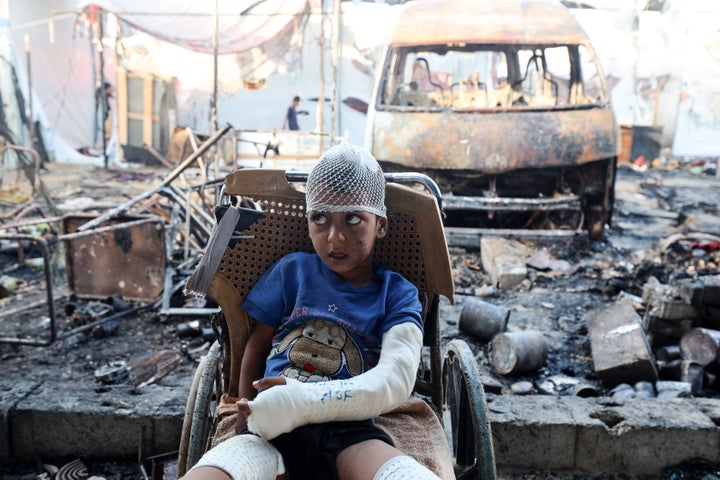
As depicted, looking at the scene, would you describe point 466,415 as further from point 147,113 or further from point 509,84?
point 147,113

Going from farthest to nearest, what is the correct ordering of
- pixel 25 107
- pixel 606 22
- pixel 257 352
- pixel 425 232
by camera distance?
pixel 606 22 → pixel 25 107 → pixel 425 232 → pixel 257 352

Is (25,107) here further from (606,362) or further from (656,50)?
(656,50)

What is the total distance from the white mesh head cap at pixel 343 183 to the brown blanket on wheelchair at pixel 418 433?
2.44ft

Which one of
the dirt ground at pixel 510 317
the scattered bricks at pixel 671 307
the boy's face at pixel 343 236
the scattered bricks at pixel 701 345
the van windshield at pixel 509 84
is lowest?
the dirt ground at pixel 510 317

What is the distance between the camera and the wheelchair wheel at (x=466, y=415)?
2.02m

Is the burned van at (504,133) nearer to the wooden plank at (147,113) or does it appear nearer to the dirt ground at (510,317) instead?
the dirt ground at (510,317)

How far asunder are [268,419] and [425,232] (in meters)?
0.92

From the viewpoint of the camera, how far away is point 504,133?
244 inches

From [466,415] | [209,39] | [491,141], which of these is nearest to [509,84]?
[491,141]

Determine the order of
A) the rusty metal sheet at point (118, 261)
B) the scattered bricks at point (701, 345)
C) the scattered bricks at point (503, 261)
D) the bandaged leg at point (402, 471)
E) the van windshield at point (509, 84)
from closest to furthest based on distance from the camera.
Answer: the bandaged leg at point (402, 471) < the scattered bricks at point (701, 345) < the rusty metal sheet at point (118, 261) < the scattered bricks at point (503, 261) < the van windshield at point (509, 84)

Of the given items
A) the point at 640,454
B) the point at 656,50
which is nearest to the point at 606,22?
the point at 656,50

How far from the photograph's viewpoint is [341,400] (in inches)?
68.9

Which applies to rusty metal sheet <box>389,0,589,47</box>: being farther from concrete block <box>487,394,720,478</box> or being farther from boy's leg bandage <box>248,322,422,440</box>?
boy's leg bandage <box>248,322,422,440</box>

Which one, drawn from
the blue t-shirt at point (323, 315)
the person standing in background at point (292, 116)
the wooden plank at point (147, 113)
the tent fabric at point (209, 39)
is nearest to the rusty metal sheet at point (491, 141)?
the blue t-shirt at point (323, 315)
